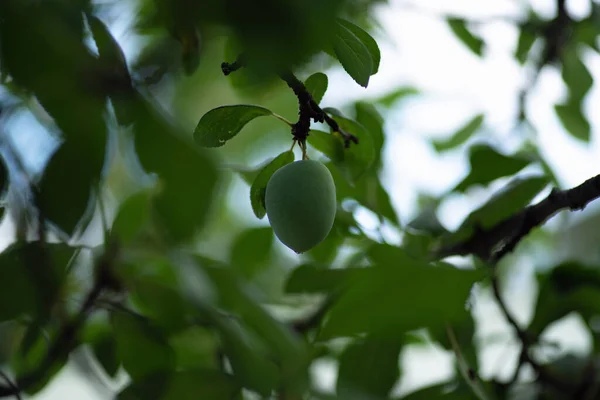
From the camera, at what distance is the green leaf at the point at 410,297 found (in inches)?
11.1

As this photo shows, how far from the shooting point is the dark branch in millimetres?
404

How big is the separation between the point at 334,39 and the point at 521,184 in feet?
0.92

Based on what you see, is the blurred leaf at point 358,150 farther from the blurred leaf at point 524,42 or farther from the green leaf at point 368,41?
the blurred leaf at point 524,42

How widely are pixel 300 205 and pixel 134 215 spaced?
0.28 m

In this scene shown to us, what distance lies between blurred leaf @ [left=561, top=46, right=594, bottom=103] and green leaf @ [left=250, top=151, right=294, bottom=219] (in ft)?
1.68

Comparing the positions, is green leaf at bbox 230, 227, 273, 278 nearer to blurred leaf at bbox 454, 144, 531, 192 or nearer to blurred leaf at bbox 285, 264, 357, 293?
blurred leaf at bbox 285, 264, 357, 293

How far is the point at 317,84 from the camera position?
16.6 inches

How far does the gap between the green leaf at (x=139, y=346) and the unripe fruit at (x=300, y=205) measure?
0.12 meters

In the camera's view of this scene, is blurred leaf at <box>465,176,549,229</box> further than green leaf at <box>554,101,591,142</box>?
No

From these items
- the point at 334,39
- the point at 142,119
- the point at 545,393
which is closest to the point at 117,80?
the point at 142,119

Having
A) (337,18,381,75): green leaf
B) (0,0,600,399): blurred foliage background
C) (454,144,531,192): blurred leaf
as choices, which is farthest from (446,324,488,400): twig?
(337,18,381,75): green leaf


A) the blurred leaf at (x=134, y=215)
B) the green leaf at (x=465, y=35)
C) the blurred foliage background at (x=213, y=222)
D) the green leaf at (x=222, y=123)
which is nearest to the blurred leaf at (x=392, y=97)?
the blurred foliage background at (x=213, y=222)

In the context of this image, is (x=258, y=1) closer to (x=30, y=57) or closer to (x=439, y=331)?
(x=30, y=57)

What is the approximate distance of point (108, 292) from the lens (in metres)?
0.44
